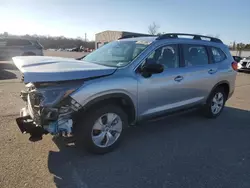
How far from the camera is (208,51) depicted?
209 inches

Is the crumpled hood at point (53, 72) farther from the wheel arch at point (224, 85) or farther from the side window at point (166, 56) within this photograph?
the wheel arch at point (224, 85)

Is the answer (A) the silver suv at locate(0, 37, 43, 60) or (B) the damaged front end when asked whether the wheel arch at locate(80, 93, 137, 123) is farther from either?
(A) the silver suv at locate(0, 37, 43, 60)

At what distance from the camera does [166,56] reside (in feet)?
14.2

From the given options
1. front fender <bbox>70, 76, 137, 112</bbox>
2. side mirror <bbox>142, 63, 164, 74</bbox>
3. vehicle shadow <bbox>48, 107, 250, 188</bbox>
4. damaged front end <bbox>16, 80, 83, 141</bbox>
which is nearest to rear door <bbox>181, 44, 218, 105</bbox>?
vehicle shadow <bbox>48, 107, 250, 188</bbox>

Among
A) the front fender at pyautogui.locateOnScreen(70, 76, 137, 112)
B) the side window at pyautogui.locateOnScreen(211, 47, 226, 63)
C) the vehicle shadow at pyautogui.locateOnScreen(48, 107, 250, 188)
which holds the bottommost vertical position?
the vehicle shadow at pyautogui.locateOnScreen(48, 107, 250, 188)

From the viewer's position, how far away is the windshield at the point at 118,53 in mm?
3994

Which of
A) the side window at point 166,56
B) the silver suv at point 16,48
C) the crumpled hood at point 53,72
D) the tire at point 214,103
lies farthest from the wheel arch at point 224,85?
the silver suv at point 16,48

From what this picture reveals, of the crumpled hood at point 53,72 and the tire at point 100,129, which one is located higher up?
the crumpled hood at point 53,72

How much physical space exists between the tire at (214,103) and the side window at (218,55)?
27.1 inches

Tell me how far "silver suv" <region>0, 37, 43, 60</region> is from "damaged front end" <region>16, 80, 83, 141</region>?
44.9 ft

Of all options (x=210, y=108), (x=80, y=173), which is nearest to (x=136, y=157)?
(x=80, y=173)

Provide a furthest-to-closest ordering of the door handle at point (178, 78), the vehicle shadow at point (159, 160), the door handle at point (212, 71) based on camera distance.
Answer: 1. the door handle at point (212, 71)
2. the door handle at point (178, 78)
3. the vehicle shadow at point (159, 160)

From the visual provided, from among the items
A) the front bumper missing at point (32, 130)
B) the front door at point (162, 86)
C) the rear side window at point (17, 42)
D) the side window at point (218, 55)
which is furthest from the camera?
the rear side window at point (17, 42)

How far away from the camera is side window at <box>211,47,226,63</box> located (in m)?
5.46
